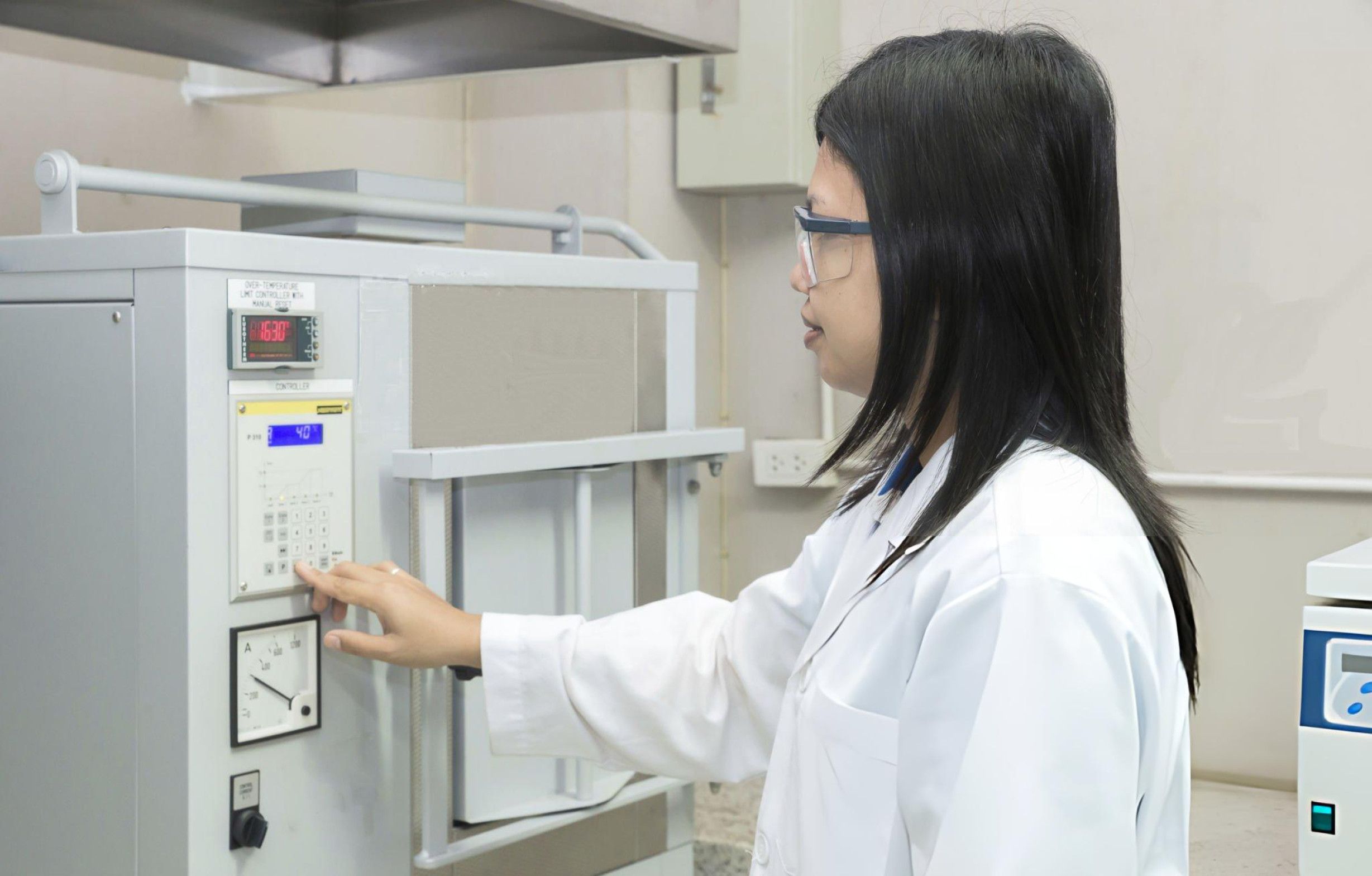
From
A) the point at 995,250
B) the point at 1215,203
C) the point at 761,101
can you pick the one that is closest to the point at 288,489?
the point at 995,250

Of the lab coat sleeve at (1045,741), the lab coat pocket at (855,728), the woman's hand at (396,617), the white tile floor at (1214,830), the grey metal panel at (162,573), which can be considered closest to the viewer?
the lab coat sleeve at (1045,741)

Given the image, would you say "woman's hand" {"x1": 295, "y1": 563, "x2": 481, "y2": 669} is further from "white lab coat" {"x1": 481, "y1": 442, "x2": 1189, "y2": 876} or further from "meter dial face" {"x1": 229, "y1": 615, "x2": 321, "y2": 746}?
"white lab coat" {"x1": 481, "y1": 442, "x2": 1189, "y2": 876}

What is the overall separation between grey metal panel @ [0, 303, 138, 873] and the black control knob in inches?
3.6

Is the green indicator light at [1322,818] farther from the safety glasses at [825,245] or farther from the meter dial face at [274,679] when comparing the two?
the meter dial face at [274,679]

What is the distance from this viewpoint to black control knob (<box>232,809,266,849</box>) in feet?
3.67

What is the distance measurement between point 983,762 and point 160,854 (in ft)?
2.38

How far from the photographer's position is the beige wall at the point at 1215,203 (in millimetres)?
2025

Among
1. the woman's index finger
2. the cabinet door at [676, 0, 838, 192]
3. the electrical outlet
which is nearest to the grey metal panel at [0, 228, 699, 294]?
the woman's index finger

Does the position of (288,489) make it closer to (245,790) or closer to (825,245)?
(245,790)

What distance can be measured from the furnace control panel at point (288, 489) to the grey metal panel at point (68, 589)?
3.6 inches

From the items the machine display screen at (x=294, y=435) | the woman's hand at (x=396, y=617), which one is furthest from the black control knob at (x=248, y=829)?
the machine display screen at (x=294, y=435)

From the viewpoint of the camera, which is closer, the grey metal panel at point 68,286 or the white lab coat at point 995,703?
the white lab coat at point 995,703

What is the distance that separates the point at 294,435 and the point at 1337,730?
1.11 m

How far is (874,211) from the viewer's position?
92 centimetres
